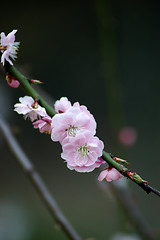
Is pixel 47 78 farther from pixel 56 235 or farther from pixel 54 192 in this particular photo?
pixel 56 235

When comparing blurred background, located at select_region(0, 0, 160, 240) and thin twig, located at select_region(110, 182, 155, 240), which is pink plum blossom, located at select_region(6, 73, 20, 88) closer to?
thin twig, located at select_region(110, 182, 155, 240)

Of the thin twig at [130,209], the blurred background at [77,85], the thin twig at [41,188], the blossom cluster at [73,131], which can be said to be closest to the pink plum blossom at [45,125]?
the blossom cluster at [73,131]

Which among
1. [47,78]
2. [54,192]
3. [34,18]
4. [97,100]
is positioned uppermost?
[34,18]

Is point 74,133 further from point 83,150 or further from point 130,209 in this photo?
point 130,209

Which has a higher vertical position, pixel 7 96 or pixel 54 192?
pixel 7 96

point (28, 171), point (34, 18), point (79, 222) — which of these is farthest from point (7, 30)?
point (28, 171)

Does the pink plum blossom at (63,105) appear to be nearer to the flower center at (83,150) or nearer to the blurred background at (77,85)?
the flower center at (83,150)

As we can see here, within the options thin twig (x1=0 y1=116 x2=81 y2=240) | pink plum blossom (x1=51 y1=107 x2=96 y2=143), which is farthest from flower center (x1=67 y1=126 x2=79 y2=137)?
thin twig (x1=0 y1=116 x2=81 y2=240)
